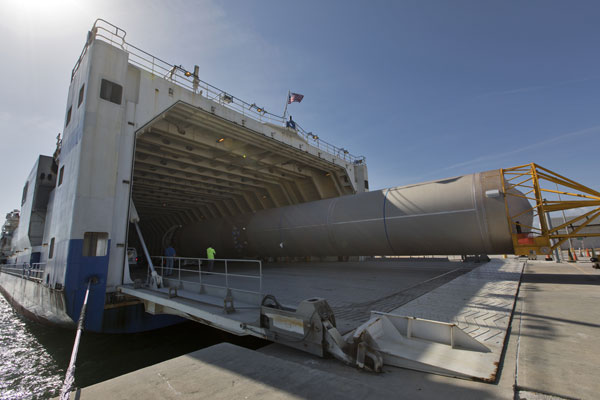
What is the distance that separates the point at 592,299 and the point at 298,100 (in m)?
17.3

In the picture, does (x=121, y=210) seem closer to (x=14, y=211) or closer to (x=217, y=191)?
(x=217, y=191)

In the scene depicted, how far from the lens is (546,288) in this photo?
313 inches

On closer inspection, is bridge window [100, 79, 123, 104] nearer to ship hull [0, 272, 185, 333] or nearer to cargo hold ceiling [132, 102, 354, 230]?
cargo hold ceiling [132, 102, 354, 230]

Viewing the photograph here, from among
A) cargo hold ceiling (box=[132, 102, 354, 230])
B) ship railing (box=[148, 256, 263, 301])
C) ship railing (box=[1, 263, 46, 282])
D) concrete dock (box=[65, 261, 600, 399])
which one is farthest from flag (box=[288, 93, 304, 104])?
concrete dock (box=[65, 261, 600, 399])

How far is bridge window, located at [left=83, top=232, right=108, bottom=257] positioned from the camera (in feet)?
27.7

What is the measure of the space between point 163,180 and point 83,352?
31.8 feet

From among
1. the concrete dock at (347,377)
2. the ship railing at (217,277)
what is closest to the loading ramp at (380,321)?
the concrete dock at (347,377)

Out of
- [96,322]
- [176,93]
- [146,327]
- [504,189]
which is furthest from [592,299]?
[176,93]

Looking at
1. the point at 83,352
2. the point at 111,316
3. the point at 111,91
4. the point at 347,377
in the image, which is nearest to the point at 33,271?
the point at 83,352

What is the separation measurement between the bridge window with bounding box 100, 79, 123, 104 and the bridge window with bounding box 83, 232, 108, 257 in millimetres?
4490

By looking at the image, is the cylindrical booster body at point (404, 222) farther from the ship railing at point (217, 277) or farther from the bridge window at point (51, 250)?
the bridge window at point (51, 250)

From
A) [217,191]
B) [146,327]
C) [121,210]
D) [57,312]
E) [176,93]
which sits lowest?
[146,327]

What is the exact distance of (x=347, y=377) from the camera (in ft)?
10.2

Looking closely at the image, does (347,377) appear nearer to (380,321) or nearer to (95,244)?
(380,321)
